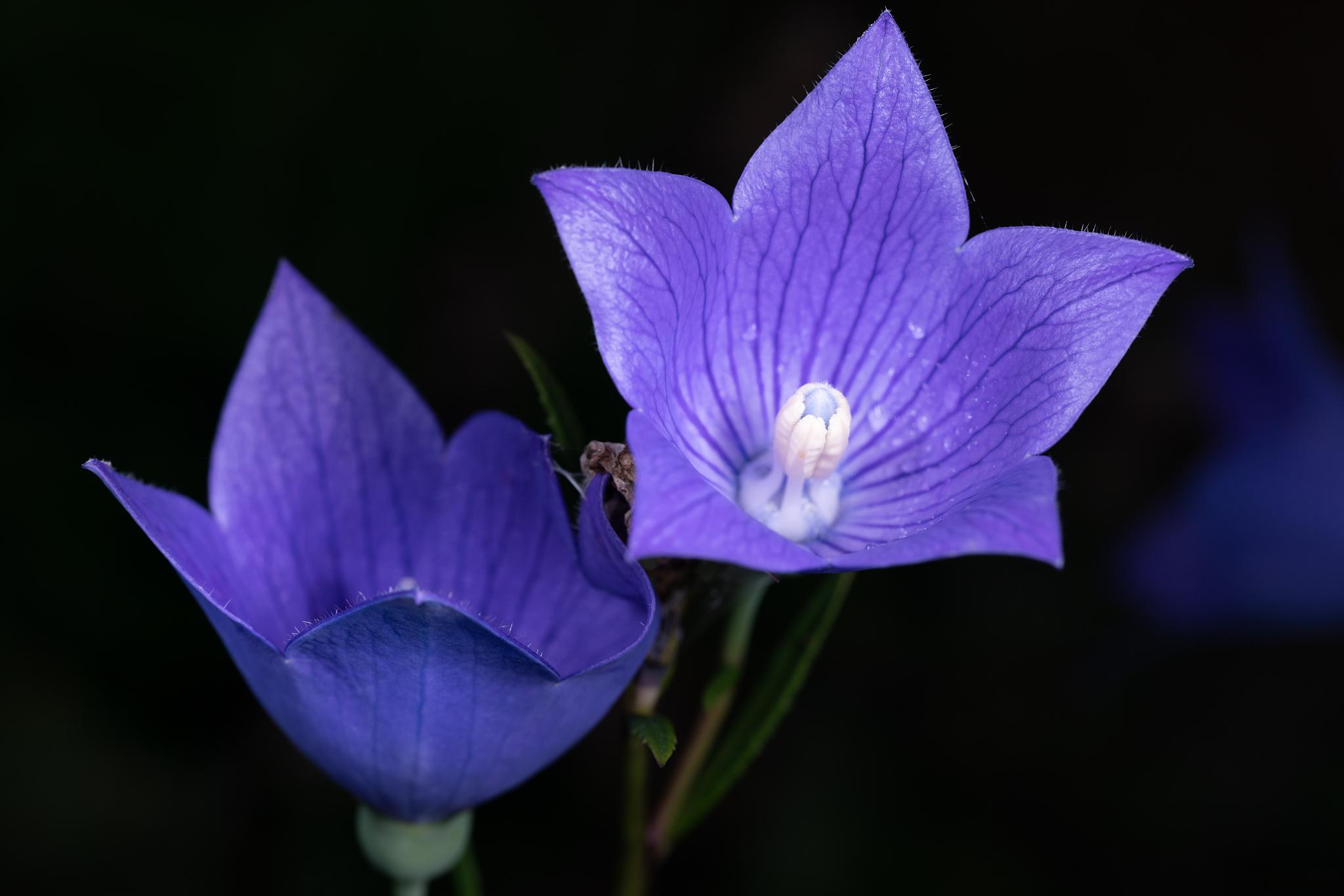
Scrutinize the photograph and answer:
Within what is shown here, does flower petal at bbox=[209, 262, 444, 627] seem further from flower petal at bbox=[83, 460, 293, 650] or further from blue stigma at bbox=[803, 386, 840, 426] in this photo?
blue stigma at bbox=[803, 386, 840, 426]

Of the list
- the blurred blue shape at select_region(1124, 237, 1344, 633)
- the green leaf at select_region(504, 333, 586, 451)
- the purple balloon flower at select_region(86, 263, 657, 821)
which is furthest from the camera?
the blurred blue shape at select_region(1124, 237, 1344, 633)

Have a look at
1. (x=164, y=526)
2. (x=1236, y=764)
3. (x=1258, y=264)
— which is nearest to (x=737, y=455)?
(x=164, y=526)

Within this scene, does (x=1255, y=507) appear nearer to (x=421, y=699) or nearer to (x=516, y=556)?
(x=516, y=556)

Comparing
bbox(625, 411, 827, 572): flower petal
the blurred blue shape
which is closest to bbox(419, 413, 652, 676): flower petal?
bbox(625, 411, 827, 572): flower petal

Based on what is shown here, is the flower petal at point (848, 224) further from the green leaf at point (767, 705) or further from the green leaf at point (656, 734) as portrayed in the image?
the green leaf at point (656, 734)

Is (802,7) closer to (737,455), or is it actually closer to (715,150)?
(715,150)

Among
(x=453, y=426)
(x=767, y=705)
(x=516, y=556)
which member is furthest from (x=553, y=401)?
(x=453, y=426)
